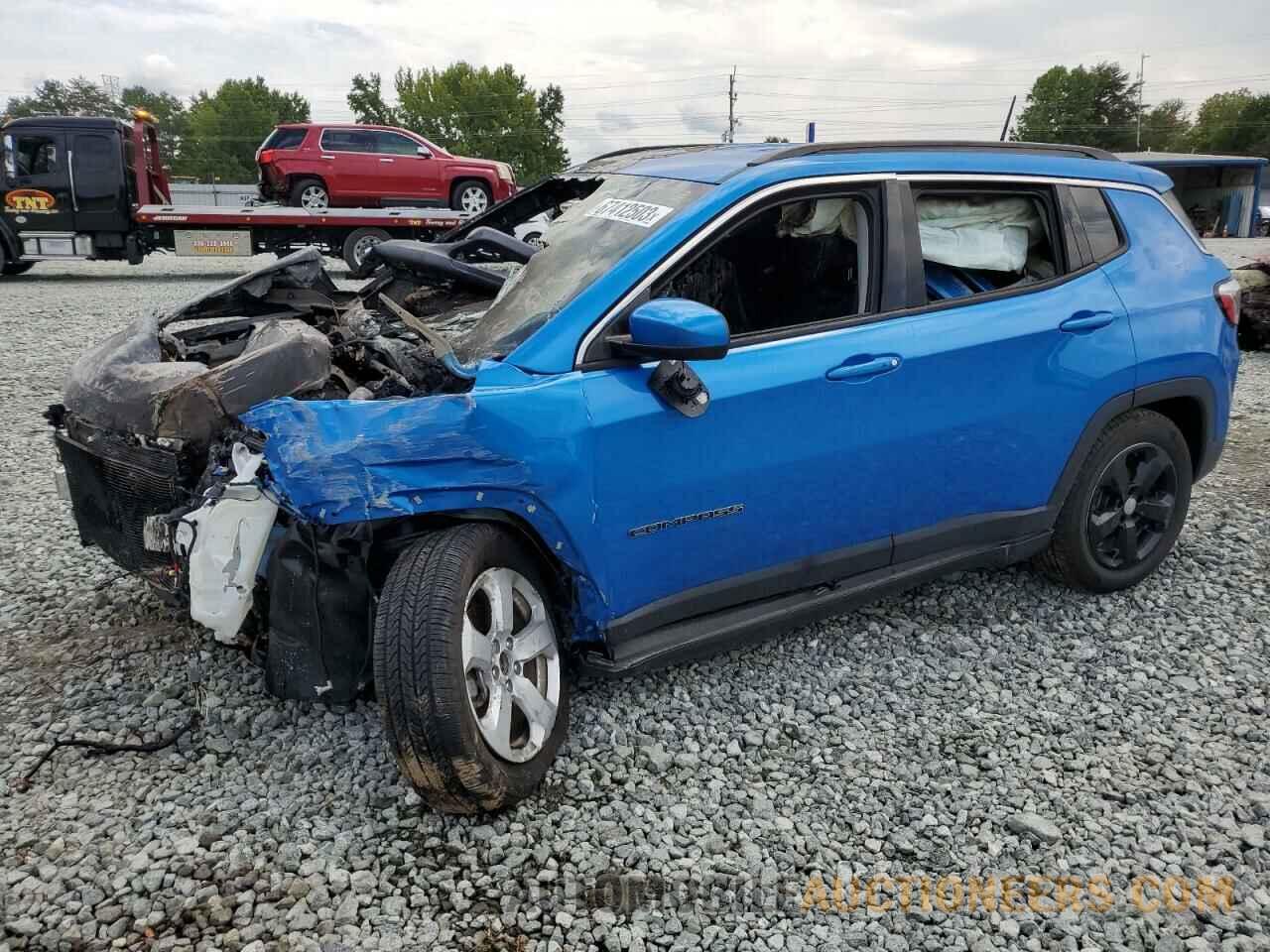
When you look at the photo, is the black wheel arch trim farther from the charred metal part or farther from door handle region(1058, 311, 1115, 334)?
the charred metal part

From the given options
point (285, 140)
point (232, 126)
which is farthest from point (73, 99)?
point (285, 140)

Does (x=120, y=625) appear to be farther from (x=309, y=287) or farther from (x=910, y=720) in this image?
(x=910, y=720)

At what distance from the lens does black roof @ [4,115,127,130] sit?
49.5 ft

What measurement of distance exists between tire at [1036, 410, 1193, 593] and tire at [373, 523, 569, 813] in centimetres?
242

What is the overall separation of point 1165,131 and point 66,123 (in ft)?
277

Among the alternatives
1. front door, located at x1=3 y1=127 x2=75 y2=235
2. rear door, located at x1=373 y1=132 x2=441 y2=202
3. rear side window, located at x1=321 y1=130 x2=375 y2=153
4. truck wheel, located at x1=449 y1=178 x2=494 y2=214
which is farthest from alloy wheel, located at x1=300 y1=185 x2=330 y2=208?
front door, located at x1=3 y1=127 x2=75 y2=235

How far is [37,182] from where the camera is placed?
15375 mm

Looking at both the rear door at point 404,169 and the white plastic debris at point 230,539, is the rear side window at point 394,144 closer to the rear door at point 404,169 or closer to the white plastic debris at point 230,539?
the rear door at point 404,169

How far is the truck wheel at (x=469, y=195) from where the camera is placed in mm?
19094

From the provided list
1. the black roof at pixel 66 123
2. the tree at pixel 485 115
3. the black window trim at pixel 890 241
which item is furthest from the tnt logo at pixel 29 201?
the tree at pixel 485 115

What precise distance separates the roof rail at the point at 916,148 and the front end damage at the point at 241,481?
1211mm

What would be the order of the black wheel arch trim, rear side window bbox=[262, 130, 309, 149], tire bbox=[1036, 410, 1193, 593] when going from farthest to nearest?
1. rear side window bbox=[262, 130, 309, 149]
2. tire bbox=[1036, 410, 1193, 593]
3. the black wheel arch trim

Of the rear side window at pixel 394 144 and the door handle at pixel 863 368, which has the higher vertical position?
the rear side window at pixel 394 144

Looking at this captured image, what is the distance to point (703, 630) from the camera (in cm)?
317
